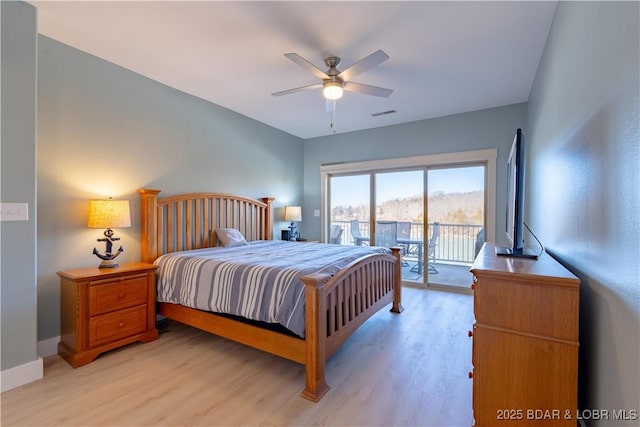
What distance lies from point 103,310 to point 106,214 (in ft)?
2.67

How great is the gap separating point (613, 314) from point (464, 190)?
138 inches

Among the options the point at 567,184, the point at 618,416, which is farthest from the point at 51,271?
the point at 567,184

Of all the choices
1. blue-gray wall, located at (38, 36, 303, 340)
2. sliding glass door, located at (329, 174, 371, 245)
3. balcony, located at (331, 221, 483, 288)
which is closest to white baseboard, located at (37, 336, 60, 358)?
blue-gray wall, located at (38, 36, 303, 340)

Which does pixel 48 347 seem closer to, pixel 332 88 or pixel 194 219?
pixel 194 219

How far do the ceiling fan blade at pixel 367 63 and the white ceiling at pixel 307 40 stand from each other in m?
0.26

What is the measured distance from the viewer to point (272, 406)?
177cm

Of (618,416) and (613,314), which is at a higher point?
(613,314)

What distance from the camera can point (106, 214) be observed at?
2482 millimetres

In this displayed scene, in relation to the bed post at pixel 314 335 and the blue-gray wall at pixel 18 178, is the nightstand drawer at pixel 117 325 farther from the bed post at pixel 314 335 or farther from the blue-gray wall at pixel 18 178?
the bed post at pixel 314 335

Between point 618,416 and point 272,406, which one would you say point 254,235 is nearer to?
point 272,406

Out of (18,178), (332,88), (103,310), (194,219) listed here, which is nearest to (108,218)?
(18,178)

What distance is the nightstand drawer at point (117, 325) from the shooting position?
2.28 metres

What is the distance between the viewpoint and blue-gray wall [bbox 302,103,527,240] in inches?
155

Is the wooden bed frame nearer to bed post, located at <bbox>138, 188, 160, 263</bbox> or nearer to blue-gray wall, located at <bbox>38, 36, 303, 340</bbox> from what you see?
bed post, located at <bbox>138, 188, 160, 263</bbox>
